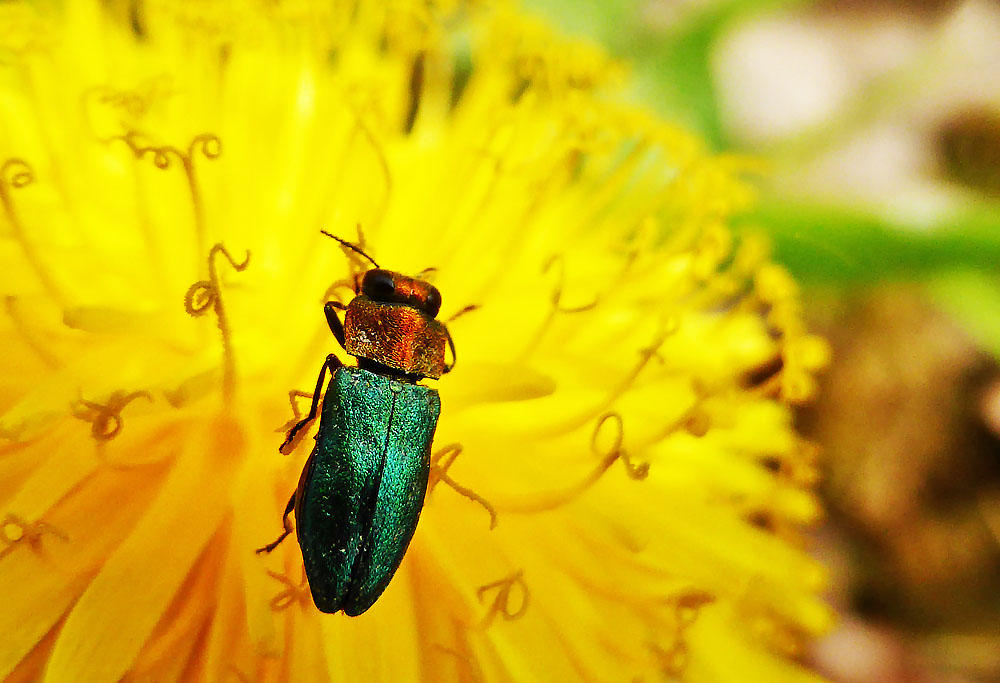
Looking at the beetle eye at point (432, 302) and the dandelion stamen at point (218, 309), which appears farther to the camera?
the beetle eye at point (432, 302)

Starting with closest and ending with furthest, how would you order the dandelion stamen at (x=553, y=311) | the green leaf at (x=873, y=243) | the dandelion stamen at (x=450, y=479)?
1. the dandelion stamen at (x=450, y=479)
2. the dandelion stamen at (x=553, y=311)
3. the green leaf at (x=873, y=243)

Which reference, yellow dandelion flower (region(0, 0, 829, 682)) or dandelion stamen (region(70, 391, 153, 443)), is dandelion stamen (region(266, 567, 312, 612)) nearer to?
yellow dandelion flower (region(0, 0, 829, 682))

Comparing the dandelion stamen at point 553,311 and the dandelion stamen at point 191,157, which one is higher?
the dandelion stamen at point 191,157

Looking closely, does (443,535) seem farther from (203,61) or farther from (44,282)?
(203,61)

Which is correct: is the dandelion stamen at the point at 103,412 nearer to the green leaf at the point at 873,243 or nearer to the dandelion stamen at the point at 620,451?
the dandelion stamen at the point at 620,451

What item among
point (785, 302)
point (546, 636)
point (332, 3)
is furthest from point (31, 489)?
point (785, 302)

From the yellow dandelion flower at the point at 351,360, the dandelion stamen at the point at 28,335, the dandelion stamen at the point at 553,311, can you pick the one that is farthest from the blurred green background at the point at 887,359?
the dandelion stamen at the point at 28,335

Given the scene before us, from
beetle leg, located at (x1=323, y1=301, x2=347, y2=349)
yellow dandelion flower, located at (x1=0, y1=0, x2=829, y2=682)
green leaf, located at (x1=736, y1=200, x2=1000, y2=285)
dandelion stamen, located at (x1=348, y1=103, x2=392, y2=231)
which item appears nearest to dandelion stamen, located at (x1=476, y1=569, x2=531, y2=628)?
yellow dandelion flower, located at (x1=0, y1=0, x2=829, y2=682)
